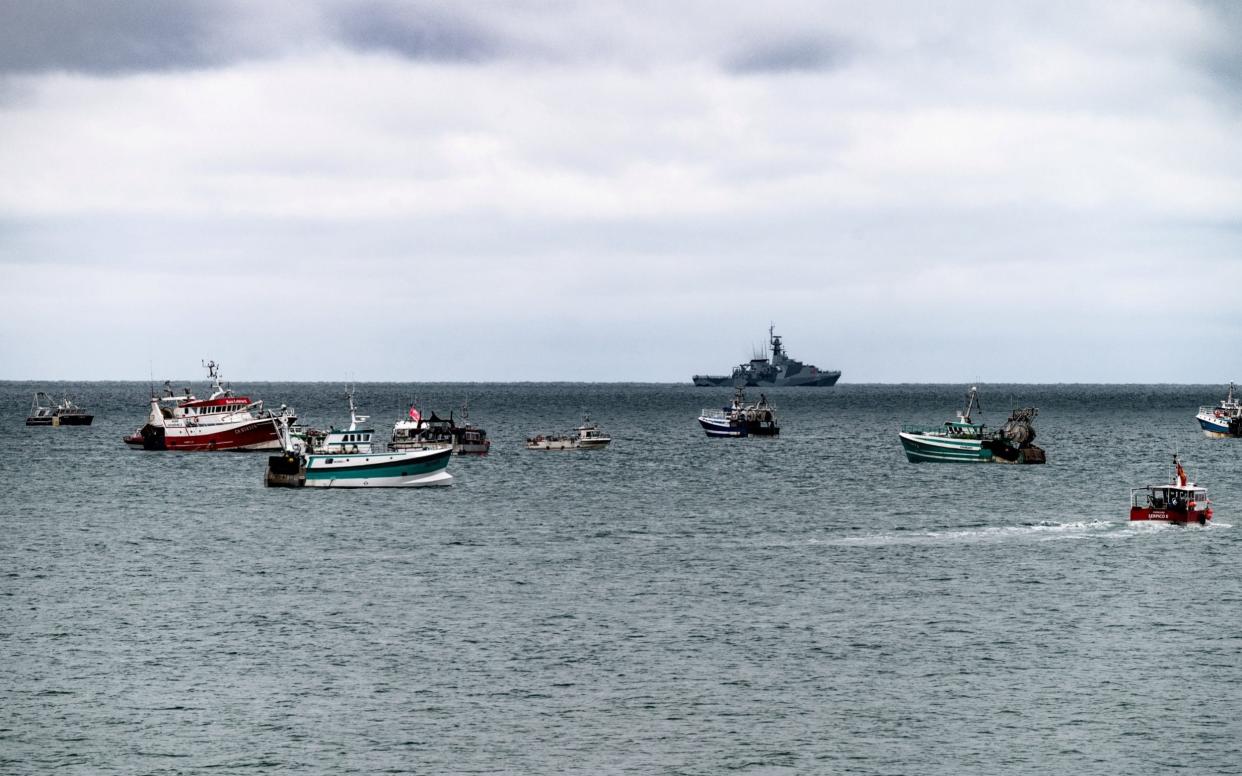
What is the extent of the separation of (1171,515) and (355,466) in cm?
6663

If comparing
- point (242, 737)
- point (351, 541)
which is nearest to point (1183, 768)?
point (242, 737)

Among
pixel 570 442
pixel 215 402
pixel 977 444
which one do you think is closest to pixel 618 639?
pixel 977 444

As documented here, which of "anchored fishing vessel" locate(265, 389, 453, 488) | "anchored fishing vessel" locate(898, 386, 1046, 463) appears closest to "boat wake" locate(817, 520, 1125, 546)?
"anchored fishing vessel" locate(265, 389, 453, 488)

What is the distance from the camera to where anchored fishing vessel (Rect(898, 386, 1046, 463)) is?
151 m

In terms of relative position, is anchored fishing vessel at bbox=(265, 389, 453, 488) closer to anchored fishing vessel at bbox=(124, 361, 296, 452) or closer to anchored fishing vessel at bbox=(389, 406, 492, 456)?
Answer: anchored fishing vessel at bbox=(389, 406, 492, 456)

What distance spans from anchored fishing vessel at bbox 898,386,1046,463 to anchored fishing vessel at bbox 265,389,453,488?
58.3 metres

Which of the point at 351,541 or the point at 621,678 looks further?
the point at 351,541

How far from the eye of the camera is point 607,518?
104125mm

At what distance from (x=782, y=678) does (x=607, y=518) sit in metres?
52.8

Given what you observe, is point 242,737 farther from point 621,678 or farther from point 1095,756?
point 1095,756

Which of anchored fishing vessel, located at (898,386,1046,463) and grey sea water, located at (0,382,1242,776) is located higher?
anchored fishing vessel, located at (898,386,1046,463)

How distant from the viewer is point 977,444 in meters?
151

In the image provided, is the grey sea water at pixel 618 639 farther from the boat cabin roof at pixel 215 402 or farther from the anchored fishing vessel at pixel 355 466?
the boat cabin roof at pixel 215 402

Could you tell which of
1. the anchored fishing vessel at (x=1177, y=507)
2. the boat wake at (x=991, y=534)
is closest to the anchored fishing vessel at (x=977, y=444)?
the boat wake at (x=991, y=534)
